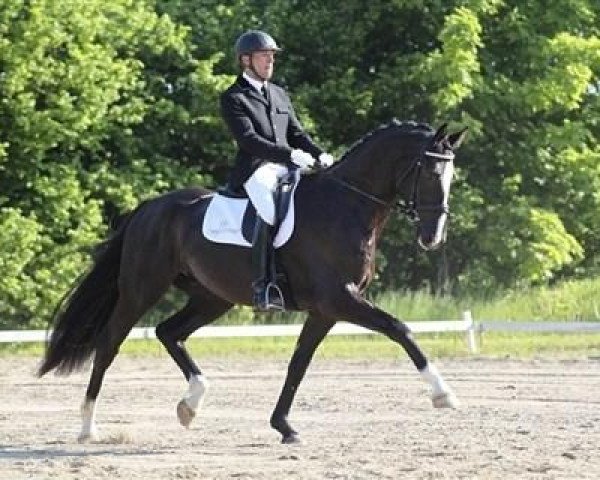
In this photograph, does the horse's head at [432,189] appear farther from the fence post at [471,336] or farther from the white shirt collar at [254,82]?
the fence post at [471,336]

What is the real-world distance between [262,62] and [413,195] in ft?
5.67

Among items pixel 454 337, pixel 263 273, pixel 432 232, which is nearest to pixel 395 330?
pixel 432 232

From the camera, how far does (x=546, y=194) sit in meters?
33.0

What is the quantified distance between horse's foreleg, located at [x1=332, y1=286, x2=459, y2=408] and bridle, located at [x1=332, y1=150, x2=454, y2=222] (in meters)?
0.67

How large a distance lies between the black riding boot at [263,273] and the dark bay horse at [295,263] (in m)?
0.12

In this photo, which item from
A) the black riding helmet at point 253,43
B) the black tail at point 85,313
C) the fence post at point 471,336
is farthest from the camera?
the fence post at point 471,336

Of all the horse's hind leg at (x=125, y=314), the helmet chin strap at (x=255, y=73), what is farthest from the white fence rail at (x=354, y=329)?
the helmet chin strap at (x=255, y=73)

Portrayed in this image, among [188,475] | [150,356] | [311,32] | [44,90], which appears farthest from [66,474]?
[311,32]

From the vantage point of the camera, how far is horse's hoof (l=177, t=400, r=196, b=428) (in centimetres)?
1188

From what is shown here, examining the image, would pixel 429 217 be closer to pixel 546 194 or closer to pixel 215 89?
pixel 215 89

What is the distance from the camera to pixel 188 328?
12461 mm

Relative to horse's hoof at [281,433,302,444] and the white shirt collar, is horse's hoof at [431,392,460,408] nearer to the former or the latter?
horse's hoof at [281,433,302,444]

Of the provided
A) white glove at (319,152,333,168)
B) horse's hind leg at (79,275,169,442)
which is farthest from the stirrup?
horse's hind leg at (79,275,169,442)

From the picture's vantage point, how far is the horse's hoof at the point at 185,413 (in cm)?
1188
